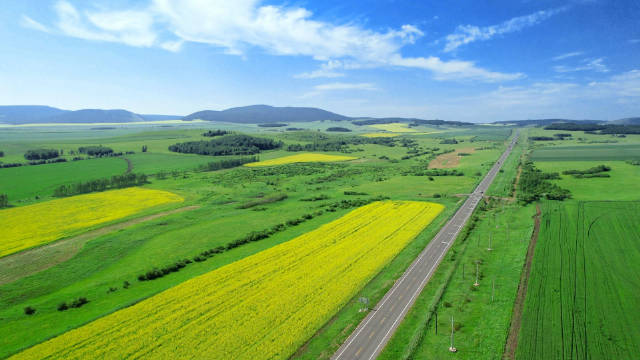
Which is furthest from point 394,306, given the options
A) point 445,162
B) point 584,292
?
point 445,162

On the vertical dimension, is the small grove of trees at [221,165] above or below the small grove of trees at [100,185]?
above

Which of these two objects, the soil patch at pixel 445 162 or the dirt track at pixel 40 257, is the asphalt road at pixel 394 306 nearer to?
the dirt track at pixel 40 257

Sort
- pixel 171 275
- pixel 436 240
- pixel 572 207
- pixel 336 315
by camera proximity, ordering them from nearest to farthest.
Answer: pixel 336 315 → pixel 171 275 → pixel 436 240 → pixel 572 207

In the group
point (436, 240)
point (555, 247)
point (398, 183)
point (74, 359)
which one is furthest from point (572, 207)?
point (74, 359)

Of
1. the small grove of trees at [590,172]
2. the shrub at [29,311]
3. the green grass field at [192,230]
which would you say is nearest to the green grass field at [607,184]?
the small grove of trees at [590,172]

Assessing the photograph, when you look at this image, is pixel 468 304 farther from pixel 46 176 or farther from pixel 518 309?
pixel 46 176

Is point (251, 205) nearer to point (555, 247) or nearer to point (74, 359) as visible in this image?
point (74, 359)

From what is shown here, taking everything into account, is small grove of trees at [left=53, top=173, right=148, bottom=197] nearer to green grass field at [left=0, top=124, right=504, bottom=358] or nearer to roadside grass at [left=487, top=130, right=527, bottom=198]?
green grass field at [left=0, top=124, right=504, bottom=358]
